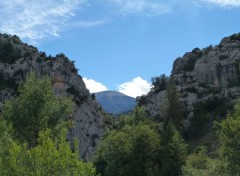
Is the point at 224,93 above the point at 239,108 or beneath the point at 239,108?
above

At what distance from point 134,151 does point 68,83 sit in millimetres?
66986

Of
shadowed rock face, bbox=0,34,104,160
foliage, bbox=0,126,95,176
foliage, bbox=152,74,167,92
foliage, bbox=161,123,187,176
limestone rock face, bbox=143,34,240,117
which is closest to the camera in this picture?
foliage, bbox=0,126,95,176

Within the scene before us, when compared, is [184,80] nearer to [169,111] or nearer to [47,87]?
[169,111]

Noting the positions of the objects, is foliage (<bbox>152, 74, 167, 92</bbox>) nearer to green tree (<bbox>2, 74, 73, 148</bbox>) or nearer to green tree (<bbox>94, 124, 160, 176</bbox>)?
green tree (<bbox>94, 124, 160, 176</bbox>)

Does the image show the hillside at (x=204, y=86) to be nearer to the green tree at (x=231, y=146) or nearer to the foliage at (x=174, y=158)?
the foliage at (x=174, y=158)

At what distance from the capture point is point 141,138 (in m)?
82.2

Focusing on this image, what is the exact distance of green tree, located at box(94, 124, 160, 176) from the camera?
78312 millimetres

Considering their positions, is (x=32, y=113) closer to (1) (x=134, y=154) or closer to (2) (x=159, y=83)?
(1) (x=134, y=154)

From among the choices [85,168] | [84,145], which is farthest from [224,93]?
[85,168]

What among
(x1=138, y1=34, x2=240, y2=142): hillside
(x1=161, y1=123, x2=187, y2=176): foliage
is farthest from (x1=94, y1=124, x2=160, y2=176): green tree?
(x1=138, y1=34, x2=240, y2=142): hillside

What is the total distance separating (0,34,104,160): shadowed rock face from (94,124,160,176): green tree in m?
47.1

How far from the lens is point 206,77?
142m

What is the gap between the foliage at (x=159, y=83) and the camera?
14801 cm

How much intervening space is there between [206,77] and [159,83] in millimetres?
18837
